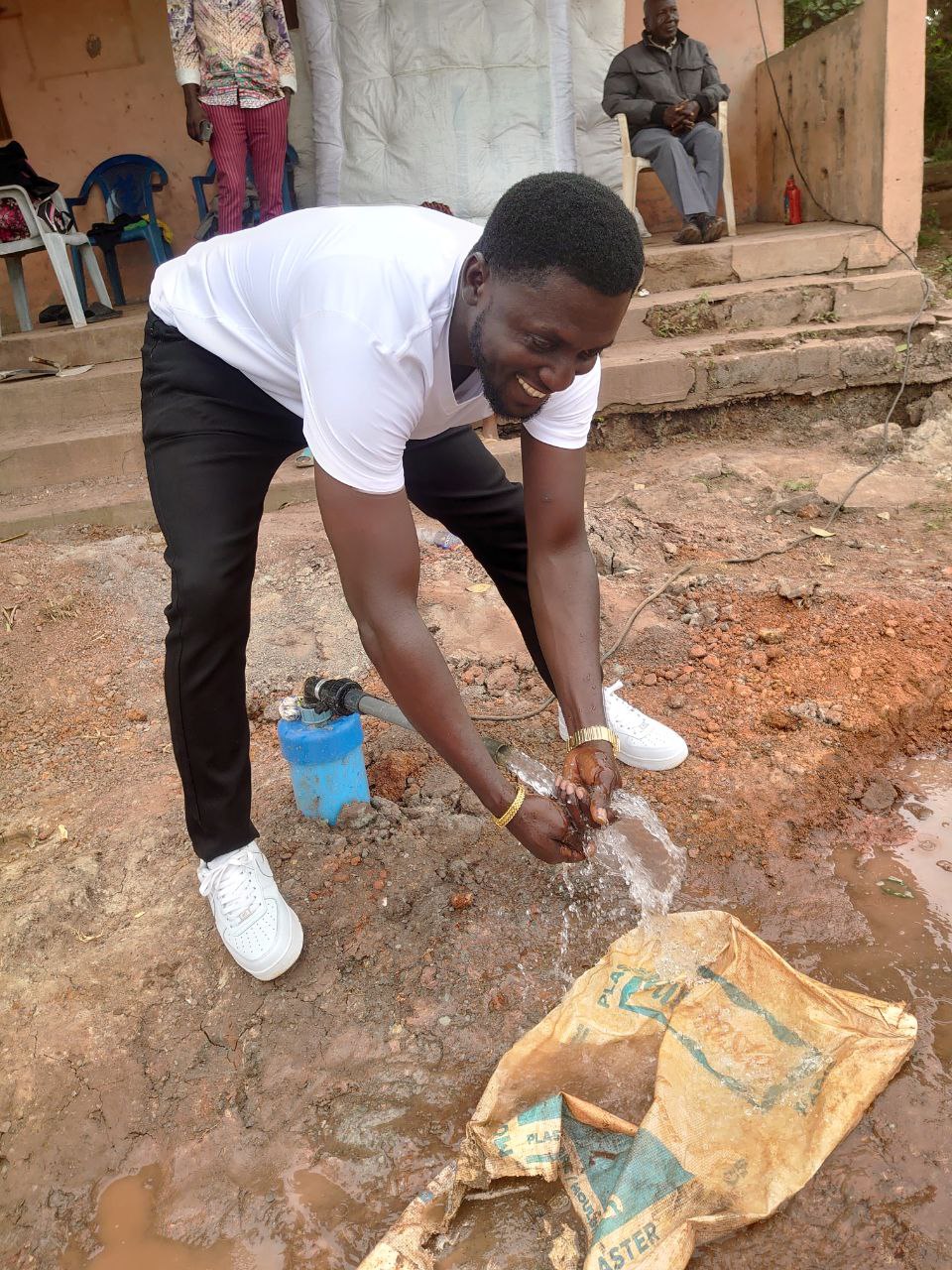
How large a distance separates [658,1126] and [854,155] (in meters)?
5.51

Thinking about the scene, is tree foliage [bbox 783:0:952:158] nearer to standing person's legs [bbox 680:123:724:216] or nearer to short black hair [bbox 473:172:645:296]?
standing person's legs [bbox 680:123:724:216]

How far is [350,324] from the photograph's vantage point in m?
1.39

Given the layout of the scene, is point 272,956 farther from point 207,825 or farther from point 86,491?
point 86,491

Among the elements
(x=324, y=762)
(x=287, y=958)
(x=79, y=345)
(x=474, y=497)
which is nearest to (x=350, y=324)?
(x=474, y=497)

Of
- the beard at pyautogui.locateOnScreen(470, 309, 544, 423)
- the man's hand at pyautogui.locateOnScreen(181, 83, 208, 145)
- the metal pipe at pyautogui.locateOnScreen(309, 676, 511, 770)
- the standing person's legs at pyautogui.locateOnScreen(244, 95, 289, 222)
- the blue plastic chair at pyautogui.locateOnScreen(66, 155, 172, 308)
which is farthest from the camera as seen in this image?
the blue plastic chair at pyautogui.locateOnScreen(66, 155, 172, 308)

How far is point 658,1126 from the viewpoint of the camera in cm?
148

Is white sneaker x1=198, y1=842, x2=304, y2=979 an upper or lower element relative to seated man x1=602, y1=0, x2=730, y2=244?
lower

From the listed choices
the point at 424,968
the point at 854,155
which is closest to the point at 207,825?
the point at 424,968

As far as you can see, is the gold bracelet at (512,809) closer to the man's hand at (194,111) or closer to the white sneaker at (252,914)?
the white sneaker at (252,914)

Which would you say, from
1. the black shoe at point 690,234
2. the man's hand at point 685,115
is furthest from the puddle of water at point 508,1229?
the man's hand at point 685,115

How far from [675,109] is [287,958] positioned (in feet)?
17.3

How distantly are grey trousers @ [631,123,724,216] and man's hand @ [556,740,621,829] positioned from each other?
454cm

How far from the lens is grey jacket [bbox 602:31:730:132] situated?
5.50 metres

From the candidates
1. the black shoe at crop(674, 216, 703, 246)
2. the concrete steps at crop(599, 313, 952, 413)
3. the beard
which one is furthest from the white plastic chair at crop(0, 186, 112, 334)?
the beard
